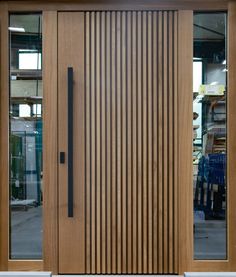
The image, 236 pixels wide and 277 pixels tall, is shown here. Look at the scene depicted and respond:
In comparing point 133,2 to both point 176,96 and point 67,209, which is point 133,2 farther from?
point 67,209

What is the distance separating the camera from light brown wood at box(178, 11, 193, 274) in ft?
12.4

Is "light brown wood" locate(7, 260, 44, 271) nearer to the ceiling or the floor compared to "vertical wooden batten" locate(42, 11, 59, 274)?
nearer to the floor

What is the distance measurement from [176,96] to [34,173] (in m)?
1.41

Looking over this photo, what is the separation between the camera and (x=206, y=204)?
387cm

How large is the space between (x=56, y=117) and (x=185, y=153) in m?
1.16

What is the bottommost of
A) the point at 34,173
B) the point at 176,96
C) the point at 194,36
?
the point at 34,173

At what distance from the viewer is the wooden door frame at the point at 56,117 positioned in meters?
3.79

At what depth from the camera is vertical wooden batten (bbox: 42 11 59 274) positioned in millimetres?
3814

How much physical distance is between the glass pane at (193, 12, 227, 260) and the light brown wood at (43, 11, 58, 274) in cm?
121

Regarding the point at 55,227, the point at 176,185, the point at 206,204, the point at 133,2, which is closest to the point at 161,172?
the point at 176,185

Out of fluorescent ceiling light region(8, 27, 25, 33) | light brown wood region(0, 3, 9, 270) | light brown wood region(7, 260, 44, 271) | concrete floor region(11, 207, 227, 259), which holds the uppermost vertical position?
fluorescent ceiling light region(8, 27, 25, 33)

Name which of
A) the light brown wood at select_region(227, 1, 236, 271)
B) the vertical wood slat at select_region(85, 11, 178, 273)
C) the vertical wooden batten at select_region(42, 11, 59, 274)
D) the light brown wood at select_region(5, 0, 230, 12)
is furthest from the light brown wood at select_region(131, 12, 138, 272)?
the light brown wood at select_region(227, 1, 236, 271)

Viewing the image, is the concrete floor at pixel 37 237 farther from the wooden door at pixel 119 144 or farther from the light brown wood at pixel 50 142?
the wooden door at pixel 119 144

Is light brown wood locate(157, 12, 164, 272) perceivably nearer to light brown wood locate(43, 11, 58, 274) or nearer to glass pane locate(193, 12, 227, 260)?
glass pane locate(193, 12, 227, 260)
